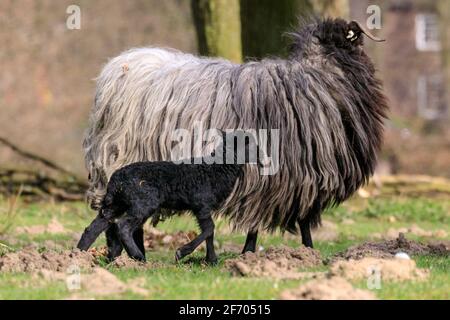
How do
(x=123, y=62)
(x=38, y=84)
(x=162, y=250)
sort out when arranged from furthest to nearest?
(x=38, y=84)
(x=162, y=250)
(x=123, y=62)

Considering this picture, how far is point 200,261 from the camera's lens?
8.70 m

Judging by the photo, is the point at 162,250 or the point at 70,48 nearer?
the point at 162,250

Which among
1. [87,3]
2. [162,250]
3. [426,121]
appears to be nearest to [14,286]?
[162,250]

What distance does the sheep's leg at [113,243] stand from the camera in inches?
348

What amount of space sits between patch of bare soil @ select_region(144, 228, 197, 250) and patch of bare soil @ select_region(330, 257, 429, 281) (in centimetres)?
328

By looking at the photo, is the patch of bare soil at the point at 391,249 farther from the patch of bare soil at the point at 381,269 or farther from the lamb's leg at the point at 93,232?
the lamb's leg at the point at 93,232

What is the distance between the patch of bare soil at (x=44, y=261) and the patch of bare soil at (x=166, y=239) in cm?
236

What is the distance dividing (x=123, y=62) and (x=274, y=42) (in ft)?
15.1

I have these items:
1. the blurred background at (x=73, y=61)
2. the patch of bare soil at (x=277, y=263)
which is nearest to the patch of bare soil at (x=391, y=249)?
the patch of bare soil at (x=277, y=263)

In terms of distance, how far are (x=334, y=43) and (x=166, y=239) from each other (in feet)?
9.26

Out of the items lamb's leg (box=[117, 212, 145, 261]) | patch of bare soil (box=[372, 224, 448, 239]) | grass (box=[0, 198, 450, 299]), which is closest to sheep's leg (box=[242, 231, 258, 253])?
grass (box=[0, 198, 450, 299])

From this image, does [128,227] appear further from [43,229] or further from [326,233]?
[326,233]
